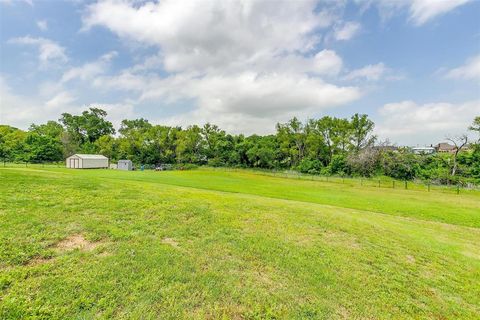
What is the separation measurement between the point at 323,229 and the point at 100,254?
18.5 ft

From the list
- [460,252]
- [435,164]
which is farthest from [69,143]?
Answer: [435,164]

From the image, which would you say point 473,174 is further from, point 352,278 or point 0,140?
point 0,140

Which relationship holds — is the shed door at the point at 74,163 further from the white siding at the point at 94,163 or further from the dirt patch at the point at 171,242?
the dirt patch at the point at 171,242

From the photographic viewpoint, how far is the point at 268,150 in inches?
1984

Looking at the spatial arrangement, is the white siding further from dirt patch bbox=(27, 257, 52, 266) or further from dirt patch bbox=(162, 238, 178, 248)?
dirt patch bbox=(27, 257, 52, 266)

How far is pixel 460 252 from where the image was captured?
6398 mm

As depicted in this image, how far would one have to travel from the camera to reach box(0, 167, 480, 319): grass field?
9.82 feet

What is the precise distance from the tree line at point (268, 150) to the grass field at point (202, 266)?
3706 centimetres

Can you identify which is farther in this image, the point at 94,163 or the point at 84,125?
the point at 84,125

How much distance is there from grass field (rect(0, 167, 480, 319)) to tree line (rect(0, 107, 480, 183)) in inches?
1459

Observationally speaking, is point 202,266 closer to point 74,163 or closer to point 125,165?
point 125,165

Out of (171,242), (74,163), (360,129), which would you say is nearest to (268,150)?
(360,129)

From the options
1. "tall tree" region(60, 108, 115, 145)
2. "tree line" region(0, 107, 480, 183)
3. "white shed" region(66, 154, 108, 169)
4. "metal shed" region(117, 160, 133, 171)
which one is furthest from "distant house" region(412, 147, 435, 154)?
"tall tree" region(60, 108, 115, 145)

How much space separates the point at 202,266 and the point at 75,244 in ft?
7.68
